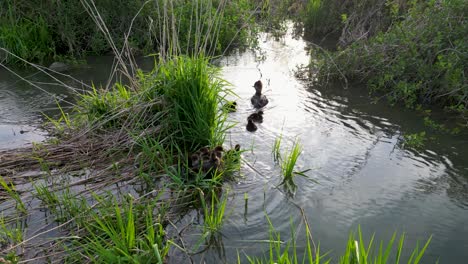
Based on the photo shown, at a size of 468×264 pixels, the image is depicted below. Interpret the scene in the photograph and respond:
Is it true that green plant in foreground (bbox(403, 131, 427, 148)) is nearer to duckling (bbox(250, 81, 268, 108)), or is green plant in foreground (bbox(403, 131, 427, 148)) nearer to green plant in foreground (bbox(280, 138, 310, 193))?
green plant in foreground (bbox(280, 138, 310, 193))

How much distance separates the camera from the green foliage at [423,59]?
541cm

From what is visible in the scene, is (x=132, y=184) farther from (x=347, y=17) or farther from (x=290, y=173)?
(x=347, y=17)

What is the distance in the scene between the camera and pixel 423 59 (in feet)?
19.8

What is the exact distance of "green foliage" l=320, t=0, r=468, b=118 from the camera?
17.8 feet

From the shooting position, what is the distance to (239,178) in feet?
13.1

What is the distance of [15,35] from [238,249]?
22.8ft

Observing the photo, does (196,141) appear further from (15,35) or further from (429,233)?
(15,35)

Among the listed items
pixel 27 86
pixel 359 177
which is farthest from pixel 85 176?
pixel 27 86

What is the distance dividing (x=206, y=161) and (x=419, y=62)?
399cm

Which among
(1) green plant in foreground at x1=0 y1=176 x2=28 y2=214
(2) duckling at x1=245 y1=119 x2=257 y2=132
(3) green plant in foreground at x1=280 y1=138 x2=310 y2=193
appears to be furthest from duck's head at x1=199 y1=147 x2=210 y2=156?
(1) green plant in foreground at x1=0 y1=176 x2=28 y2=214

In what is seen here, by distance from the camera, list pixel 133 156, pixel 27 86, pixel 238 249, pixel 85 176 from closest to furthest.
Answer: pixel 238 249, pixel 85 176, pixel 133 156, pixel 27 86

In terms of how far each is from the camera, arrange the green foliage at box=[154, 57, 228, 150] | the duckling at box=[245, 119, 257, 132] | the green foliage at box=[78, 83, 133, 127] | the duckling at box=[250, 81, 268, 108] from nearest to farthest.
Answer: the green foliage at box=[154, 57, 228, 150] → the green foliage at box=[78, 83, 133, 127] → the duckling at box=[245, 119, 257, 132] → the duckling at box=[250, 81, 268, 108]

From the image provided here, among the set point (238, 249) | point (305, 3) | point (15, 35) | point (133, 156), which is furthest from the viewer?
point (305, 3)

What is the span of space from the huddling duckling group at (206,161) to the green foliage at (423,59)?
3383 millimetres
